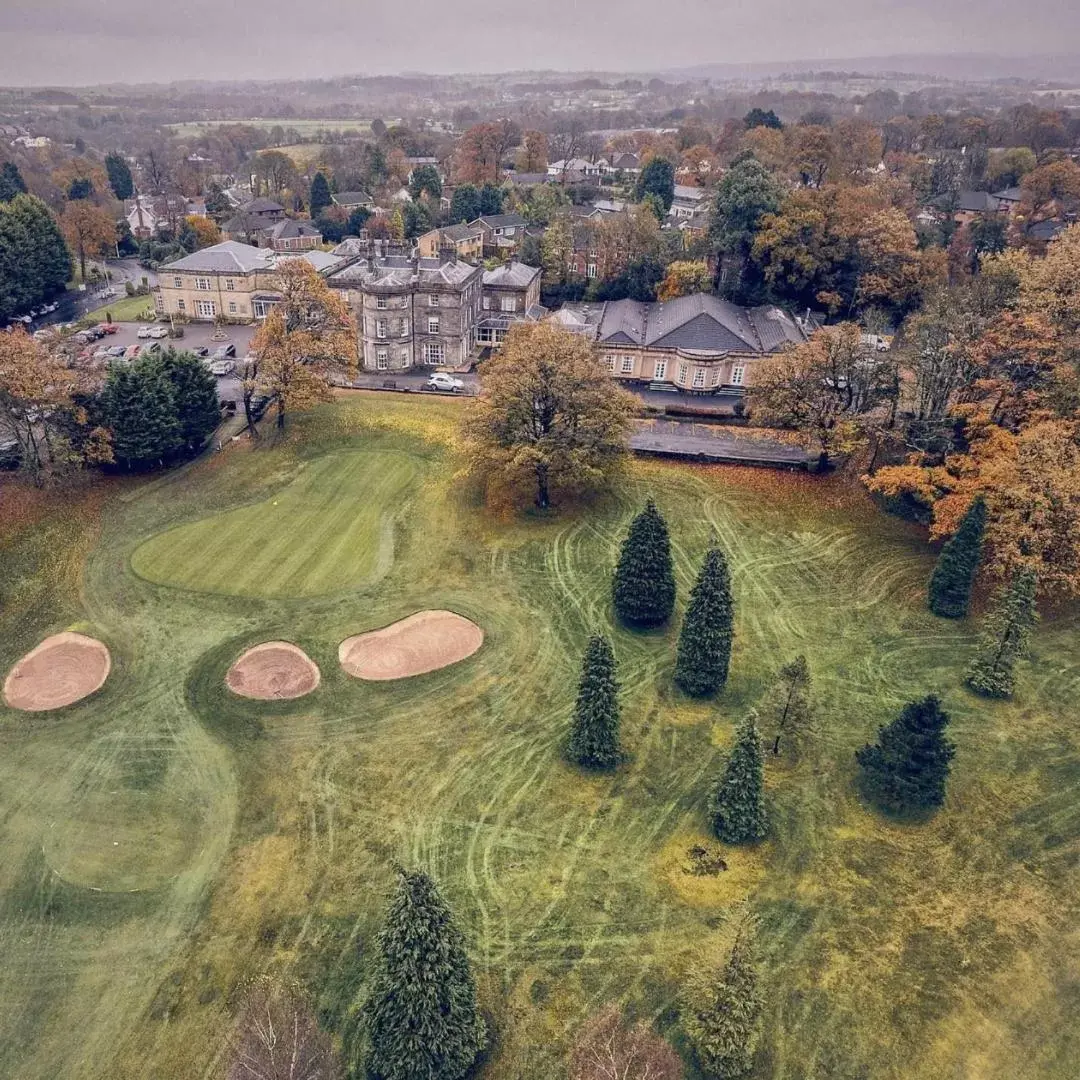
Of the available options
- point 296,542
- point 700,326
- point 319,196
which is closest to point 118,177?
point 319,196

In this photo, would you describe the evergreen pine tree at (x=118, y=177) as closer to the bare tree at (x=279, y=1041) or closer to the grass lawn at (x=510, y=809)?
the grass lawn at (x=510, y=809)

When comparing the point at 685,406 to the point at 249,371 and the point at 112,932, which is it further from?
the point at 112,932

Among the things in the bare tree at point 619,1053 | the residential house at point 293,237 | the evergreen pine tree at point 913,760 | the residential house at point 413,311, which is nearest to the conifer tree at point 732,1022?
the bare tree at point 619,1053

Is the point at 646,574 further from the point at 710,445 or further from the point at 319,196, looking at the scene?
the point at 319,196

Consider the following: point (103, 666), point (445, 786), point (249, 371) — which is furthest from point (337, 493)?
point (445, 786)

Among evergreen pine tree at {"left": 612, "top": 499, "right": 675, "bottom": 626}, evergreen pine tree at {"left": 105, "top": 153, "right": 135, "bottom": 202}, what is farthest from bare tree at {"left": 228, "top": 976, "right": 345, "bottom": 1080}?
evergreen pine tree at {"left": 105, "top": 153, "right": 135, "bottom": 202}

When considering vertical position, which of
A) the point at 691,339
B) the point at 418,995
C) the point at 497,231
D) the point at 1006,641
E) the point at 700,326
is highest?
the point at 497,231
